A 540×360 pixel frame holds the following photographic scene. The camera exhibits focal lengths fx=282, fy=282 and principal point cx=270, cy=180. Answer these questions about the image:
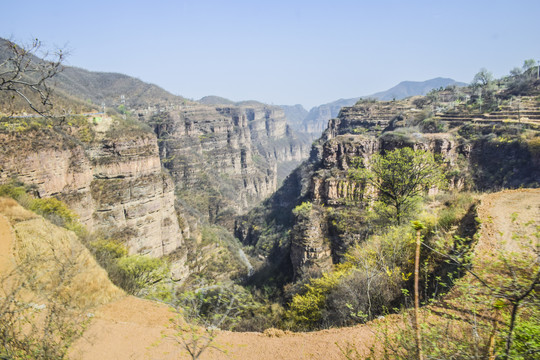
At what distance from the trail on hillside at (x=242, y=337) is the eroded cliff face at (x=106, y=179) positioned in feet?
85.7

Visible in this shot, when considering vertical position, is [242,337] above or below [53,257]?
below

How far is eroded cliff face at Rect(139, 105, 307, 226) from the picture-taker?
9662 centimetres

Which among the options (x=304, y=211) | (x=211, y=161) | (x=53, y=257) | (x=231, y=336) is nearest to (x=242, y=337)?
(x=231, y=336)

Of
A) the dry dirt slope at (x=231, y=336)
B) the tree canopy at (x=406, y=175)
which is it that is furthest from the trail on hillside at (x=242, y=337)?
the tree canopy at (x=406, y=175)

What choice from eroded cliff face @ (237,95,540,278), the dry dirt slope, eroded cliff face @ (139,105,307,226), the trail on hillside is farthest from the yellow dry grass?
eroded cliff face @ (139,105,307,226)

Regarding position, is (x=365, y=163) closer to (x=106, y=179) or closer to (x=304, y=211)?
(x=304, y=211)

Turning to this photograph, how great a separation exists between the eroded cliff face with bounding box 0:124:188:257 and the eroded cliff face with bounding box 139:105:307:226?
47867mm

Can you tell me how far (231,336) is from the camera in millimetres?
10062

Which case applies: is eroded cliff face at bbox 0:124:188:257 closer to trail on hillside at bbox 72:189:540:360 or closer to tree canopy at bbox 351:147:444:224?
trail on hillside at bbox 72:189:540:360

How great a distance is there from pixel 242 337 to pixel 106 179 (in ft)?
124

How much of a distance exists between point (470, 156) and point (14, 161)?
56.1 meters

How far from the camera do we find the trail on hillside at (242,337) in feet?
28.1

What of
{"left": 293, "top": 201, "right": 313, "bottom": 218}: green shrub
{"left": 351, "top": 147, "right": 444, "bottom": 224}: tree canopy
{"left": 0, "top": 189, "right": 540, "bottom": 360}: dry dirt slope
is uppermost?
{"left": 351, "top": 147, "right": 444, "bottom": 224}: tree canopy

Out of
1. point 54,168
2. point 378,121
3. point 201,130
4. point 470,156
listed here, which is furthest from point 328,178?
point 201,130
